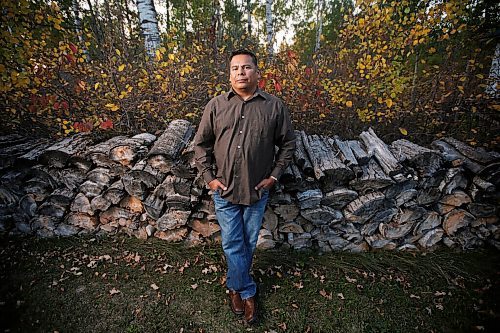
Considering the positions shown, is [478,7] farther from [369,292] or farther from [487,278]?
[369,292]

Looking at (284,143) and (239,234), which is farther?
(239,234)

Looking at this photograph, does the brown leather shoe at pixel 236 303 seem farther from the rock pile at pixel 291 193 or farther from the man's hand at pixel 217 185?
the man's hand at pixel 217 185

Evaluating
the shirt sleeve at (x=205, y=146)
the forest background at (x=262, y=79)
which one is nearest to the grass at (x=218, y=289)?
the shirt sleeve at (x=205, y=146)

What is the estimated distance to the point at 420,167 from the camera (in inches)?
121

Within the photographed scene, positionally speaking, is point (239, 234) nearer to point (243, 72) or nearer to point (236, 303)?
point (236, 303)

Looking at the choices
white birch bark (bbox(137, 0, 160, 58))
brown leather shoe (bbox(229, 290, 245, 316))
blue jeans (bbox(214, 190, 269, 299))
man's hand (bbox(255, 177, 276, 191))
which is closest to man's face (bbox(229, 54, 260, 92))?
man's hand (bbox(255, 177, 276, 191))

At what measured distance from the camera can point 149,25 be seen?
15.8 ft

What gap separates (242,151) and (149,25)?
4.17m

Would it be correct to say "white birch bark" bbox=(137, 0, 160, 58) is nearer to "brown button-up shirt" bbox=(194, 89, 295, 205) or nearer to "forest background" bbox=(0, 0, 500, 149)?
"forest background" bbox=(0, 0, 500, 149)

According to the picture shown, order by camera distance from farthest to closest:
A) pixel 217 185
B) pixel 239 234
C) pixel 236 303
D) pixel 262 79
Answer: pixel 262 79 → pixel 236 303 → pixel 239 234 → pixel 217 185

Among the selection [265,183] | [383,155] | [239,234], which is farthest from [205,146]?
[383,155]

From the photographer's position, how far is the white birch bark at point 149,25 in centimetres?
471

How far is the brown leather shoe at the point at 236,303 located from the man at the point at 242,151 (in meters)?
0.02

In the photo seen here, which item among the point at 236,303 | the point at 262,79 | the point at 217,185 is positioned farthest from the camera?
the point at 262,79
